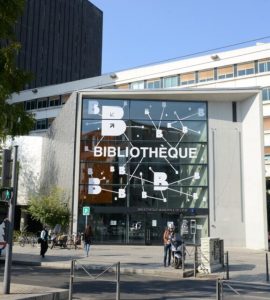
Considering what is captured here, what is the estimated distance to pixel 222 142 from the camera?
3812 centimetres

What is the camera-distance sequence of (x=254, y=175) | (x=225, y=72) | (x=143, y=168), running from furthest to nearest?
(x=225, y=72), (x=143, y=168), (x=254, y=175)

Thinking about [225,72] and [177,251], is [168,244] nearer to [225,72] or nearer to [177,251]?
[177,251]

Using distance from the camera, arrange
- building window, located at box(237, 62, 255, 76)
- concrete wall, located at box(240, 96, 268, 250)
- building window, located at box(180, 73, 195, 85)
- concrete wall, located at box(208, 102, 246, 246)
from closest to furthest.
Answer: concrete wall, located at box(240, 96, 268, 250) < concrete wall, located at box(208, 102, 246, 246) < building window, located at box(237, 62, 255, 76) < building window, located at box(180, 73, 195, 85)

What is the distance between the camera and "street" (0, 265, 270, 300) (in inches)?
515

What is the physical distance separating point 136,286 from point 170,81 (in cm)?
4851

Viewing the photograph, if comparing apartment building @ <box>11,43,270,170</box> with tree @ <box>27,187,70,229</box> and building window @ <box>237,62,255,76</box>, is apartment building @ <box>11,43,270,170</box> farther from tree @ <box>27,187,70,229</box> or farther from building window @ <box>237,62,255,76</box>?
tree @ <box>27,187,70,229</box>

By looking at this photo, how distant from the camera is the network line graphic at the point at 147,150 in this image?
123 feet

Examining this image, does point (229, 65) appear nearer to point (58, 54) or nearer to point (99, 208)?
point (99, 208)

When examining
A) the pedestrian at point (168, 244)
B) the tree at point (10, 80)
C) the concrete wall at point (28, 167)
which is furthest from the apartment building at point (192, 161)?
the tree at point (10, 80)

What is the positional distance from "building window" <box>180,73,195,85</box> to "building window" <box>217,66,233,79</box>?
3.46m

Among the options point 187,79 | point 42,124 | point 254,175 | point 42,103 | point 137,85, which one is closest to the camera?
point 254,175

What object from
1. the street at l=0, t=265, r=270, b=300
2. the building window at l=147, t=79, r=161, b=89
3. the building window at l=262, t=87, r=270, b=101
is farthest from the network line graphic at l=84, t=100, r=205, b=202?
the building window at l=147, t=79, r=161, b=89

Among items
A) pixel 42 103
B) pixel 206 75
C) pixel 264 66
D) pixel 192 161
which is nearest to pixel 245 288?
pixel 192 161

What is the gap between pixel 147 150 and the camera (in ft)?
125
